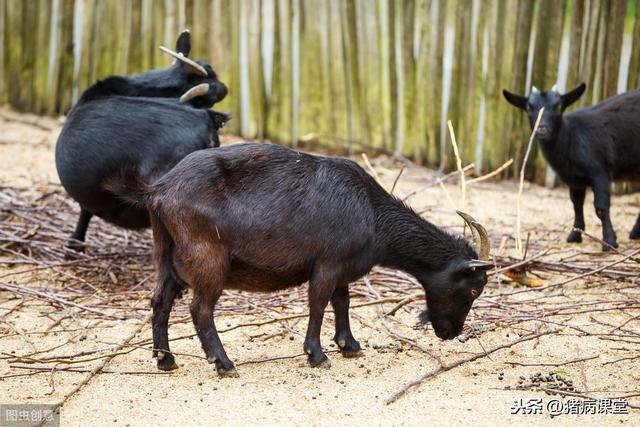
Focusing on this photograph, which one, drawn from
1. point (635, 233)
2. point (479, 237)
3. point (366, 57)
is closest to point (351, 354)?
point (479, 237)

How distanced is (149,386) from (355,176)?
170 centimetres

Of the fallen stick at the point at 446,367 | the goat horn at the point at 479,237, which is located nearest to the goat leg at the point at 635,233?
the fallen stick at the point at 446,367

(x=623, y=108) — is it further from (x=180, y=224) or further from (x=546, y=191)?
(x=180, y=224)

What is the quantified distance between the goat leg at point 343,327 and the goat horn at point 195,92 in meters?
2.29

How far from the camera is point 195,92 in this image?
7.18 metres

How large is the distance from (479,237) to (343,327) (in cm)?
98

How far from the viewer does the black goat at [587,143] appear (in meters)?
8.70

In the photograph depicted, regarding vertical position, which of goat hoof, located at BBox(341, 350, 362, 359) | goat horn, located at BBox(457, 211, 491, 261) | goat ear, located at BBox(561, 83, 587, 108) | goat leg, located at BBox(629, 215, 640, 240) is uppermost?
goat ear, located at BBox(561, 83, 587, 108)

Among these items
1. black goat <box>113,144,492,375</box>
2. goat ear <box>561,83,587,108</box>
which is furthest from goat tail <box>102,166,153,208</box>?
goat ear <box>561,83,587,108</box>

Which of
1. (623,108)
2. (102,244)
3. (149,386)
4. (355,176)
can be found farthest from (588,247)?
(149,386)

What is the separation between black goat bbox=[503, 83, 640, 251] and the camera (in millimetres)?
8695

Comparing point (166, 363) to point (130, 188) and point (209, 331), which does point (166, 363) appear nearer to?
point (209, 331)

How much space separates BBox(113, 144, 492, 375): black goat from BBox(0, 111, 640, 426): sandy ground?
23cm

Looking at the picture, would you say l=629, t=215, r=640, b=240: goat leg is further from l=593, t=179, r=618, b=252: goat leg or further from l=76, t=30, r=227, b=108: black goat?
l=76, t=30, r=227, b=108: black goat
